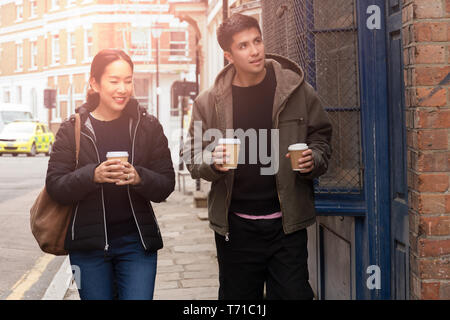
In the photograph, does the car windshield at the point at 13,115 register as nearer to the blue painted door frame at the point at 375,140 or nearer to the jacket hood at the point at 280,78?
the blue painted door frame at the point at 375,140

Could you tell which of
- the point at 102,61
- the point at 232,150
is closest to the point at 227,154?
the point at 232,150

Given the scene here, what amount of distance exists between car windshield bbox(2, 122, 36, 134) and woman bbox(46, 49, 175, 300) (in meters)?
25.6

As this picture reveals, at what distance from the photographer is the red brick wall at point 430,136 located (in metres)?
3.16

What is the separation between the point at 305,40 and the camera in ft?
14.0

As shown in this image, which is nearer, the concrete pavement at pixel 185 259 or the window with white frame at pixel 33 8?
the concrete pavement at pixel 185 259

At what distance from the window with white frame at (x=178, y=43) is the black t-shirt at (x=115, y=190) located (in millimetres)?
38268

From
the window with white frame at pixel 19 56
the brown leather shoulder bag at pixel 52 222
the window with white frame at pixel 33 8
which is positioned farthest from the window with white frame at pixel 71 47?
the brown leather shoulder bag at pixel 52 222

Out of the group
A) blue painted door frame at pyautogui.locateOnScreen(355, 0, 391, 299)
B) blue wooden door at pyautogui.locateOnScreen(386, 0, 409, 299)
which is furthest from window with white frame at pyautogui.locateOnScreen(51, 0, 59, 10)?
blue wooden door at pyautogui.locateOnScreen(386, 0, 409, 299)

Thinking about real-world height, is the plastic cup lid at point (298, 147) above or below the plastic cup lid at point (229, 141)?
below

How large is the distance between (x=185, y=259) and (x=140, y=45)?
3462cm

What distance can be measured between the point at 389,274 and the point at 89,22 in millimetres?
39741

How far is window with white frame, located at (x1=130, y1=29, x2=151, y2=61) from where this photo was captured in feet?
132
